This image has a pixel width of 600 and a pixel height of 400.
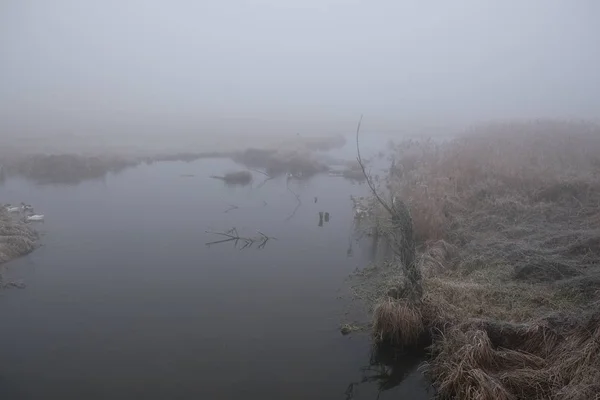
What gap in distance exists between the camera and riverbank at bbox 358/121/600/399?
11008 millimetres

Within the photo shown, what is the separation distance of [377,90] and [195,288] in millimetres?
98894

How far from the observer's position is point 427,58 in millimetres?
147500

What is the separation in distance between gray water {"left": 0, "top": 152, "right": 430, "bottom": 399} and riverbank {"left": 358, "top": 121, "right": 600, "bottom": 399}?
1.65 m

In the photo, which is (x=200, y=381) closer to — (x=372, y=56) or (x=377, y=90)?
(x=377, y=90)

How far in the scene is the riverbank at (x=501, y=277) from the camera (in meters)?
11.0

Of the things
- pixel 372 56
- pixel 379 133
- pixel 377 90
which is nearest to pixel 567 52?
pixel 372 56

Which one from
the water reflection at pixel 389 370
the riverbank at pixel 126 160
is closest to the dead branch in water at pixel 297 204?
the riverbank at pixel 126 160

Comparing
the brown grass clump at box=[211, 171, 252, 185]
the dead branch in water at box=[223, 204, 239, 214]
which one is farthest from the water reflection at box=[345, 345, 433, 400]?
the brown grass clump at box=[211, 171, 252, 185]

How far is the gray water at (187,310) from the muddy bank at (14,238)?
0.55 m

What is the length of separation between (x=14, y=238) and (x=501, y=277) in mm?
21367

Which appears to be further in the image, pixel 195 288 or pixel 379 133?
pixel 379 133

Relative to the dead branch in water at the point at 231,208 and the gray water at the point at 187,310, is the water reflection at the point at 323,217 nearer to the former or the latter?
the gray water at the point at 187,310

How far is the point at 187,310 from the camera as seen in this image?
16578 mm

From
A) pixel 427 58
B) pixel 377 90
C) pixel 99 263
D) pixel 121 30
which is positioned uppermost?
pixel 121 30
